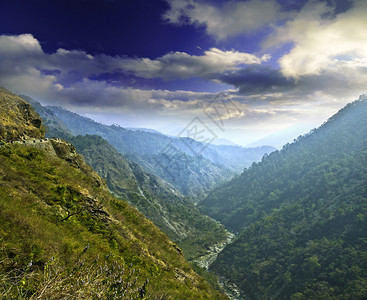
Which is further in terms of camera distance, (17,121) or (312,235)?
(312,235)

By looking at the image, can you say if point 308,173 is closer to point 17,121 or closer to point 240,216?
point 240,216

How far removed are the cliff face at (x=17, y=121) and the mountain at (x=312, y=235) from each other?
9001cm

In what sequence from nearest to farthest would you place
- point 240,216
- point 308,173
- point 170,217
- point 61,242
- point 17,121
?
point 61,242 → point 17,121 → point 308,173 → point 170,217 → point 240,216

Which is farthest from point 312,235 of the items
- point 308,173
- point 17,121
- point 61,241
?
point 17,121

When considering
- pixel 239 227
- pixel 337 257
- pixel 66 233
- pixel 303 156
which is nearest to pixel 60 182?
pixel 66 233

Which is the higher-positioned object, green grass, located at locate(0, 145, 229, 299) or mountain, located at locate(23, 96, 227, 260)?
green grass, located at locate(0, 145, 229, 299)

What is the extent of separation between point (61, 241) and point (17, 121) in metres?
22.0

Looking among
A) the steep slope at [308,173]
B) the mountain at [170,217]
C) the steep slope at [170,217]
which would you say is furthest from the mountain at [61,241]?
the steep slope at [308,173]

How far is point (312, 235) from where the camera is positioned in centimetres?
9738

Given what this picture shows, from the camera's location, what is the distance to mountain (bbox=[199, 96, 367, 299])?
238ft

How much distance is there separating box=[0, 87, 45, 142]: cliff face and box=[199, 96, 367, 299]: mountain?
90.0m

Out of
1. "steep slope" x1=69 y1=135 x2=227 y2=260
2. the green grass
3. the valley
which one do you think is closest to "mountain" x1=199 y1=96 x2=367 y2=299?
the valley

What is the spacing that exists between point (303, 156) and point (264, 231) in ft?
328

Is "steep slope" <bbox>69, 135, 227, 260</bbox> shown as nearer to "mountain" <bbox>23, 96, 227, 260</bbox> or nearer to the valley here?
"mountain" <bbox>23, 96, 227, 260</bbox>
